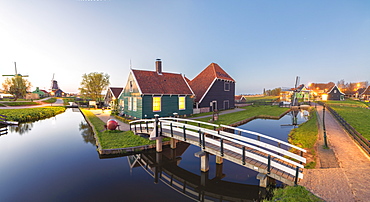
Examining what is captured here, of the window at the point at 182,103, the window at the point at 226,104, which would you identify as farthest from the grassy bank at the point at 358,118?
the window at the point at 182,103

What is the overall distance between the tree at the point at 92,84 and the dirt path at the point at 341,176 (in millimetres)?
50382

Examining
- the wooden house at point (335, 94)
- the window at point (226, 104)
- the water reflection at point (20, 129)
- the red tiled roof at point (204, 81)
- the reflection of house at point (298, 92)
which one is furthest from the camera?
the wooden house at point (335, 94)

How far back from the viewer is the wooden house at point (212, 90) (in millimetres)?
29466

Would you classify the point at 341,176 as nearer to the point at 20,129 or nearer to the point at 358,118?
the point at 358,118

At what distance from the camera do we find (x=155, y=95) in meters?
21.1

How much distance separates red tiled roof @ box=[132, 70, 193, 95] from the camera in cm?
2098

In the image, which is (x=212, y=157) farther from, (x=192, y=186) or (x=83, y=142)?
(x=83, y=142)

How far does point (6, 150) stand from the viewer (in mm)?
12719

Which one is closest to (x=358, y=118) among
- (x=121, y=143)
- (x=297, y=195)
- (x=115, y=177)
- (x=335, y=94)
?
(x=297, y=195)

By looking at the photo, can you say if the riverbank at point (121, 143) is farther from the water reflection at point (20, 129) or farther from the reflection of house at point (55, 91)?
the reflection of house at point (55, 91)

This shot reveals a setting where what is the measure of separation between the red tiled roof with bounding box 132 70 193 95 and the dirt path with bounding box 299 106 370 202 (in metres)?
17.0

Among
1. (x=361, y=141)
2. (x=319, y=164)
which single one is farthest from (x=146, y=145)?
(x=361, y=141)

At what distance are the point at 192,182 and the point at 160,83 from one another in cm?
1631

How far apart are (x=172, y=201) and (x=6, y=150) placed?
14.7m
